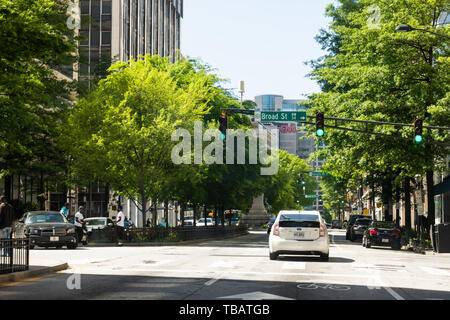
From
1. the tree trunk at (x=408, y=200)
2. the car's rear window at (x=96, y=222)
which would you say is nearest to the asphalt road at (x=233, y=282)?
the tree trunk at (x=408, y=200)

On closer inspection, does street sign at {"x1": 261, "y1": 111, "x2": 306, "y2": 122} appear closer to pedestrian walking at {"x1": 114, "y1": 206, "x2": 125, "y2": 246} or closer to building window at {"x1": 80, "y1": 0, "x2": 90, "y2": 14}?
pedestrian walking at {"x1": 114, "y1": 206, "x2": 125, "y2": 246}

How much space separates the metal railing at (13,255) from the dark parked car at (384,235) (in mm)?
24142

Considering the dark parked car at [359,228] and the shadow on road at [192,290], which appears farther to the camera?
the dark parked car at [359,228]

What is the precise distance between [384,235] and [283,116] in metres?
10.7

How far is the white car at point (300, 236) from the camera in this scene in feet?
69.9

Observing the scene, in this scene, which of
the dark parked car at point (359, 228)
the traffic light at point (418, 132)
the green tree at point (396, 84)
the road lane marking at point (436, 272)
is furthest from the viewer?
the dark parked car at point (359, 228)

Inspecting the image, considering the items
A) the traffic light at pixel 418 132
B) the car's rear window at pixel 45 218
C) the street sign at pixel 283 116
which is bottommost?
the car's rear window at pixel 45 218

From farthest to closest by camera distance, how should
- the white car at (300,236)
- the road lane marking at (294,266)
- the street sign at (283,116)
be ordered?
1. the street sign at (283,116)
2. the white car at (300,236)
3. the road lane marking at (294,266)

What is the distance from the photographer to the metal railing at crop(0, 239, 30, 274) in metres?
15.4

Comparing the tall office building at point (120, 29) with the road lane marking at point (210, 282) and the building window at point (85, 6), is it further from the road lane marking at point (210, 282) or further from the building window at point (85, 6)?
the road lane marking at point (210, 282)

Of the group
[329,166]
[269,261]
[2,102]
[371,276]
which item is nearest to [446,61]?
[329,166]

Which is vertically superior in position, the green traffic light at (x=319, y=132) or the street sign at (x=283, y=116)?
the street sign at (x=283, y=116)

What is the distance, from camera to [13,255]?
1594 cm
